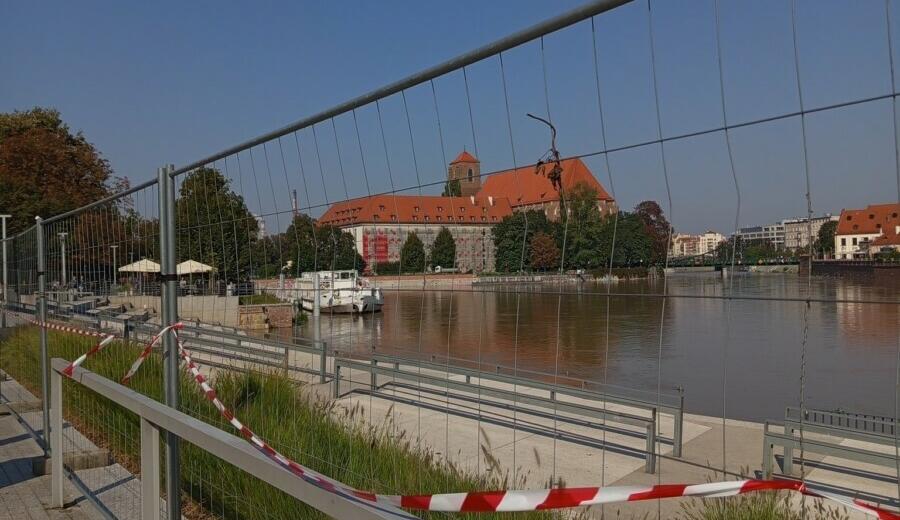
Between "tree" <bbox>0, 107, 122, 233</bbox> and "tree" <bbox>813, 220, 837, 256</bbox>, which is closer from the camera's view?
"tree" <bbox>813, 220, 837, 256</bbox>

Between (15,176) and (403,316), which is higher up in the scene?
(15,176)

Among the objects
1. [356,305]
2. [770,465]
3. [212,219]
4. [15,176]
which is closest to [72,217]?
[212,219]

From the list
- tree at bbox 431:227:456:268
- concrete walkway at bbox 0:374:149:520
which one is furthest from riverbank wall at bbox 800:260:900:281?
concrete walkway at bbox 0:374:149:520

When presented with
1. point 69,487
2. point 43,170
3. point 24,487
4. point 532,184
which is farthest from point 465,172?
point 43,170

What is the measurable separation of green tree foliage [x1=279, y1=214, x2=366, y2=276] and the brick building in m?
0.07

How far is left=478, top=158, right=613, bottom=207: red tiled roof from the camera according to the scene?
407cm

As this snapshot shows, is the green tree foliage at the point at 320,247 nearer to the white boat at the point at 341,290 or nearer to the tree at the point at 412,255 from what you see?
the white boat at the point at 341,290

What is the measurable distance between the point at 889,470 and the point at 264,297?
20.1 feet

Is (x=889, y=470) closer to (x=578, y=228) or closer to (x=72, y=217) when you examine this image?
(x=578, y=228)

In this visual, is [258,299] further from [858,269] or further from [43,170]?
[43,170]

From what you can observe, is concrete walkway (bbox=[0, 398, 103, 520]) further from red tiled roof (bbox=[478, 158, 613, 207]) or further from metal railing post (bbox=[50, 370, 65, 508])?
red tiled roof (bbox=[478, 158, 613, 207])

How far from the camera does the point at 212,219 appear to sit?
20.4ft

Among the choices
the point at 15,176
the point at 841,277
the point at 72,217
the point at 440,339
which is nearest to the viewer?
the point at 841,277

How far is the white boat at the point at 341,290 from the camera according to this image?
573cm
